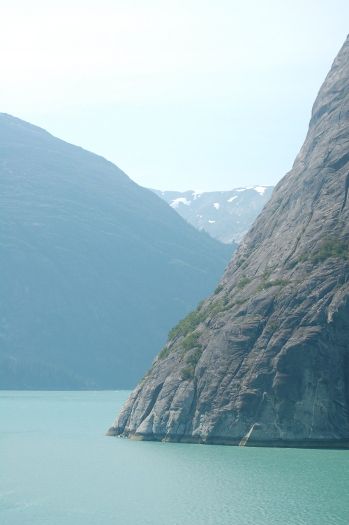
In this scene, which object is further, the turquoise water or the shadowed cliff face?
Answer: the shadowed cliff face

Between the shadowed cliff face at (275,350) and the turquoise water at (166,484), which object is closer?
the turquoise water at (166,484)

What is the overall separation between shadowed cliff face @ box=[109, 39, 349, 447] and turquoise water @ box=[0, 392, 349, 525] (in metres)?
2.58

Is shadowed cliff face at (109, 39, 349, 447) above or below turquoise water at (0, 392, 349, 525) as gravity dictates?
above

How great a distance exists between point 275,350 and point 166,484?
21863 mm

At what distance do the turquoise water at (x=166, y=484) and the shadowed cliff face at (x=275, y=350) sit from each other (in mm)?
2582

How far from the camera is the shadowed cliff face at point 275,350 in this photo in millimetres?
77625

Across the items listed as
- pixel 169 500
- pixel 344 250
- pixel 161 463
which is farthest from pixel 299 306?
pixel 169 500

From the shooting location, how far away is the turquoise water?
52031 millimetres

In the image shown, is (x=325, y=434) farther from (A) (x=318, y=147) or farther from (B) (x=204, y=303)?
(A) (x=318, y=147)

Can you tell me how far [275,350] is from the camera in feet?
267

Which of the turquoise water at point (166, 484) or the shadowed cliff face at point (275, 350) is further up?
the shadowed cliff face at point (275, 350)

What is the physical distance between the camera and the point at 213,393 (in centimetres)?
8288

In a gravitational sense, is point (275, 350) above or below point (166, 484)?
above

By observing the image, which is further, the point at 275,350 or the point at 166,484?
the point at 275,350
